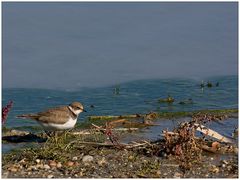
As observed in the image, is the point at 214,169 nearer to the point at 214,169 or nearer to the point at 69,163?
the point at 214,169

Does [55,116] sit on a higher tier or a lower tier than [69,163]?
higher

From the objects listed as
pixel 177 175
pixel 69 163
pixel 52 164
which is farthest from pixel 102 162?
pixel 177 175

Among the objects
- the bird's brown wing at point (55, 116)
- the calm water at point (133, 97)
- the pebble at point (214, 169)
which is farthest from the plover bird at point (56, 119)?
the pebble at point (214, 169)

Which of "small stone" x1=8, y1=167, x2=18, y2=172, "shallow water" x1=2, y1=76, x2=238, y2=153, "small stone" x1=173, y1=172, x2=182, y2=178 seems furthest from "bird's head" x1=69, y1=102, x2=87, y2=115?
"small stone" x1=173, y1=172, x2=182, y2=178

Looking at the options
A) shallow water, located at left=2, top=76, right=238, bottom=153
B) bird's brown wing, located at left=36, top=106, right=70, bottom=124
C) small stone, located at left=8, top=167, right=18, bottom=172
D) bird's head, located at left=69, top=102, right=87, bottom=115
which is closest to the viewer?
small stone, located at left=8, top=167, right=18, bottom=172

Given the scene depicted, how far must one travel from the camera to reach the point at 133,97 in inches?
396

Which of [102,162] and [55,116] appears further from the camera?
[55,116]

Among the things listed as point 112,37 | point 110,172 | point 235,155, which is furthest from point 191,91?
point 110,172

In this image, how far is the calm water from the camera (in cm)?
938

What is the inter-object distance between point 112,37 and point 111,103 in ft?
8.88

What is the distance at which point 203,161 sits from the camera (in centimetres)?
677

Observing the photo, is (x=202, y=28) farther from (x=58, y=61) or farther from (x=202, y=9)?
(x=58, y=61)

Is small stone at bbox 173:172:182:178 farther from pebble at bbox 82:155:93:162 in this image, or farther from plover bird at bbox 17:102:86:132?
plover bird at bbox 17:102:86:132

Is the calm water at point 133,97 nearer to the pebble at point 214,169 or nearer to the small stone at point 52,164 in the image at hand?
the small stone at point 52,164
